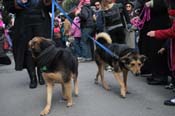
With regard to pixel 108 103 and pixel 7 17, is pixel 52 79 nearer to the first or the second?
pixel 108 103

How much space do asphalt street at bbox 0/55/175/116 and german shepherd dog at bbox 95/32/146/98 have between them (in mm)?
318

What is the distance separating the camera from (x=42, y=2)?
315 inches

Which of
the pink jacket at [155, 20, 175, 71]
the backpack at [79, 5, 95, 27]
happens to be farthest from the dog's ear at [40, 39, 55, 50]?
the backpack at [79, 5, 95, 27]

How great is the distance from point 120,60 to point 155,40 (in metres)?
1.38

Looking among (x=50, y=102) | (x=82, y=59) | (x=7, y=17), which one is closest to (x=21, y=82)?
(x=50, y=102)

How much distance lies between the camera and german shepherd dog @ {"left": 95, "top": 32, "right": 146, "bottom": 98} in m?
6.86

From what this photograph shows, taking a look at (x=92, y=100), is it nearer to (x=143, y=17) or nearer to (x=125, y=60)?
(x=125, y=60)

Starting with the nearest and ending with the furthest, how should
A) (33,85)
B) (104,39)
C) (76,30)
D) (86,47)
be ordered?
1. (104,39)
2. (33,85)
3. (86,47)
4. (76,30)

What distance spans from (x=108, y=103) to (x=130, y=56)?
0.89 m

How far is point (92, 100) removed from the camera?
7.11 metres

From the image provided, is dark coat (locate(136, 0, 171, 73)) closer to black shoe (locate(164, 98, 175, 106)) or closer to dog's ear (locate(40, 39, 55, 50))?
black shoe (locate(164, 98, 175, 106))

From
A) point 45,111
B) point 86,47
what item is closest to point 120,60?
point 45,111

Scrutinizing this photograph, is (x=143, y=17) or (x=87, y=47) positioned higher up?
(x=143, y=17)

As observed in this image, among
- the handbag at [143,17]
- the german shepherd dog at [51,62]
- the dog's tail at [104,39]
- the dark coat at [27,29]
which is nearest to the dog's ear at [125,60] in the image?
the dog's tail at [104,39]
